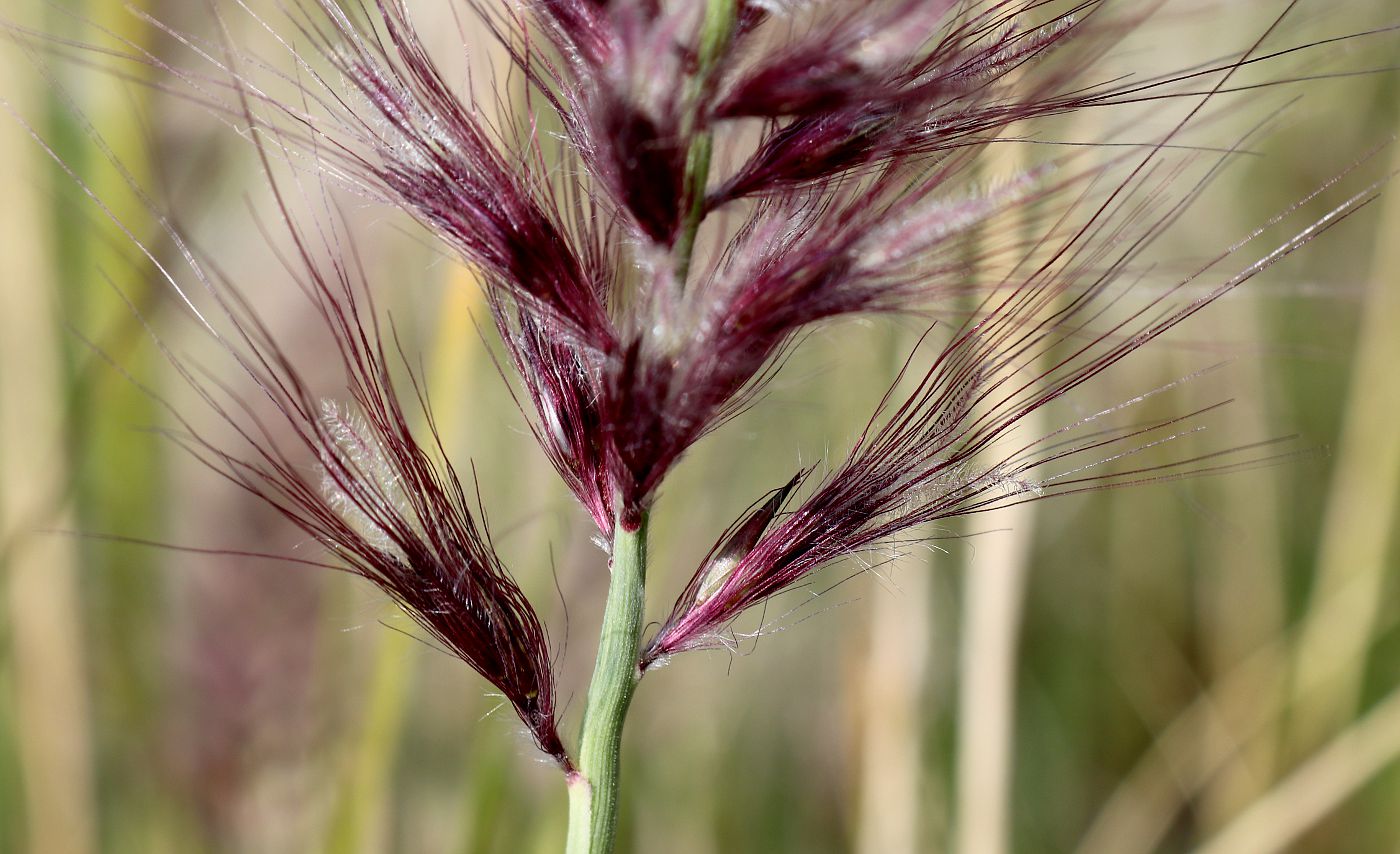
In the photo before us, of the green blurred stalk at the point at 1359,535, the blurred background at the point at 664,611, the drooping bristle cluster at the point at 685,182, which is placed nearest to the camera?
the drooping bristle cluster at the point at 685,182

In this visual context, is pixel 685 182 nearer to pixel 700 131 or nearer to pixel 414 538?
pixel 700 131

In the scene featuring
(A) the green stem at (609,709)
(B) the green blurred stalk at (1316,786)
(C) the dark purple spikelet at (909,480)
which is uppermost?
(C) the dark purple spikelet at (909,480)

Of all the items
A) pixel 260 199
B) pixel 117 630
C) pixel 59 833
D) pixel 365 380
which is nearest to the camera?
pixel 365 380

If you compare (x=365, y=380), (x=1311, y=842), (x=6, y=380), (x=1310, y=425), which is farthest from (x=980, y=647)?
(x=1310, y=425)

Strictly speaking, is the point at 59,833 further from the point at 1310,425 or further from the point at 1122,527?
the point at 1310,425

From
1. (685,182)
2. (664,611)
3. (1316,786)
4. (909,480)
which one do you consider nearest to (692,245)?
(685,182)

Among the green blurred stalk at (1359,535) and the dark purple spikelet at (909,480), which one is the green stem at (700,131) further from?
the green blurred stalk at (1359,535)

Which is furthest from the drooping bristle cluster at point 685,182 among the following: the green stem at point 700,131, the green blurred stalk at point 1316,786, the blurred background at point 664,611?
the green blurred stalk at point 1316,786
